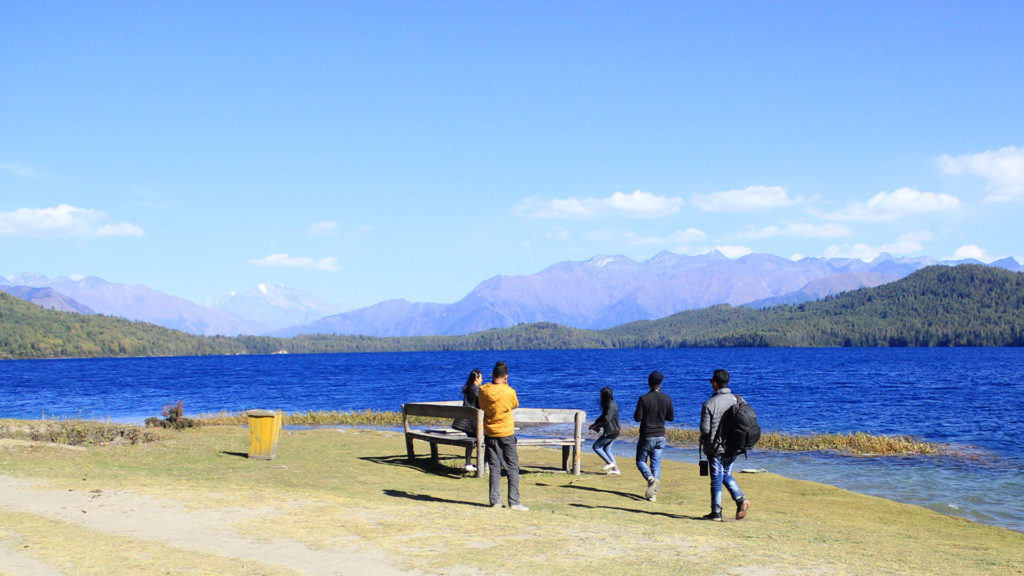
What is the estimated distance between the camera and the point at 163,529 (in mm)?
10594

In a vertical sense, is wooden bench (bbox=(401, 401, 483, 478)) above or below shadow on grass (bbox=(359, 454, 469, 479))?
above

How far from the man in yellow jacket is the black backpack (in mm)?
3391

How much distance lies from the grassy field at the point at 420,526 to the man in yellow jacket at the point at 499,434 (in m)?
0.41

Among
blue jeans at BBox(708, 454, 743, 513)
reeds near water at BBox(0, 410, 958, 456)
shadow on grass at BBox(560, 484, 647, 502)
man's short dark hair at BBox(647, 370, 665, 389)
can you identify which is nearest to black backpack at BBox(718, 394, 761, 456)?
blue jeans at BBox(708, 454, 743, 513)

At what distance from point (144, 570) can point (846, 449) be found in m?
24.6

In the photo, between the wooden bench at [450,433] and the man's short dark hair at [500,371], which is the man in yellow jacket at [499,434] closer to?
the man's short dark hair at [500,371]

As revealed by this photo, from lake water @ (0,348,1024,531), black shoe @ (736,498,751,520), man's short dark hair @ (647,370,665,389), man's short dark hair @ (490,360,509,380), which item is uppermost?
man's short dark hair @ (490,360,509,380)

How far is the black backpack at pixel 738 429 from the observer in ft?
40.1

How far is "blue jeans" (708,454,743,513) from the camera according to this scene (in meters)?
12.7

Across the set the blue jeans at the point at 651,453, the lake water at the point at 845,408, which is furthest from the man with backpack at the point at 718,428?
the lake water at the point at 845,408

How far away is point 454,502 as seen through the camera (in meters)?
13.7

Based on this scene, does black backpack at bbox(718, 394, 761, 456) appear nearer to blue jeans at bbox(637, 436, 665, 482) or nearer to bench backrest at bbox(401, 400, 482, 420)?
blue jeans at bbox(637, 436, 665, 482)

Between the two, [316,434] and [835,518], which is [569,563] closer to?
[835,518]

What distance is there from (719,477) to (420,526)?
4.98 meters
